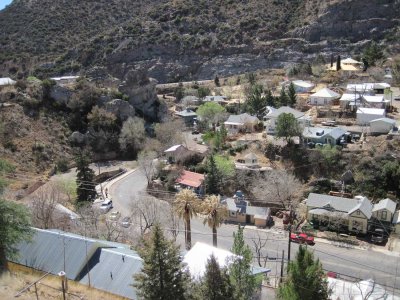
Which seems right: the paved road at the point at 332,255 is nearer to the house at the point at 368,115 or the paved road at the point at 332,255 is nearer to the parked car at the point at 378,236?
the parked car at the point at 378,236

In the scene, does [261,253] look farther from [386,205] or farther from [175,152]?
[175,152]

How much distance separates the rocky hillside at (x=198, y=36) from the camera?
93.4m

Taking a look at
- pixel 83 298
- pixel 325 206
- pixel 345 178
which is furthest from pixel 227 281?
pixel 345 178

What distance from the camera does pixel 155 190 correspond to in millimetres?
46531

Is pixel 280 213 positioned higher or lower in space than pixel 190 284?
lower

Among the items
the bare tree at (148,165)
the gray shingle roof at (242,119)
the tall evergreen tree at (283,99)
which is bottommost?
the bare tree at (148,165)

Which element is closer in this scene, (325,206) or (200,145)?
(325,206)

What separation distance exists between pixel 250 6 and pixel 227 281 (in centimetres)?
9654

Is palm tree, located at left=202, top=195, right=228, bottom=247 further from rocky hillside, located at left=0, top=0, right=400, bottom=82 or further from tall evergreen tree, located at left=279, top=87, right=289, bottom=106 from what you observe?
rocky hillside, located at left=0, top=0, right=400, bottom=82

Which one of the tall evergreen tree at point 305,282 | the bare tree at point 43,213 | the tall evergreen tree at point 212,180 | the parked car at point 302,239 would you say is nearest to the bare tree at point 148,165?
the tall evergreen tree at point 212,180

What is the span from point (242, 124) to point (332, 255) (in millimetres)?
24535

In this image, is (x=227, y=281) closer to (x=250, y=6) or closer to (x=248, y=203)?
(x=248, y=203)

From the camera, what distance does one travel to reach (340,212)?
38.3 meters

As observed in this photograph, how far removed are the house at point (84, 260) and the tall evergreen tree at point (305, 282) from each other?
23.0ft
